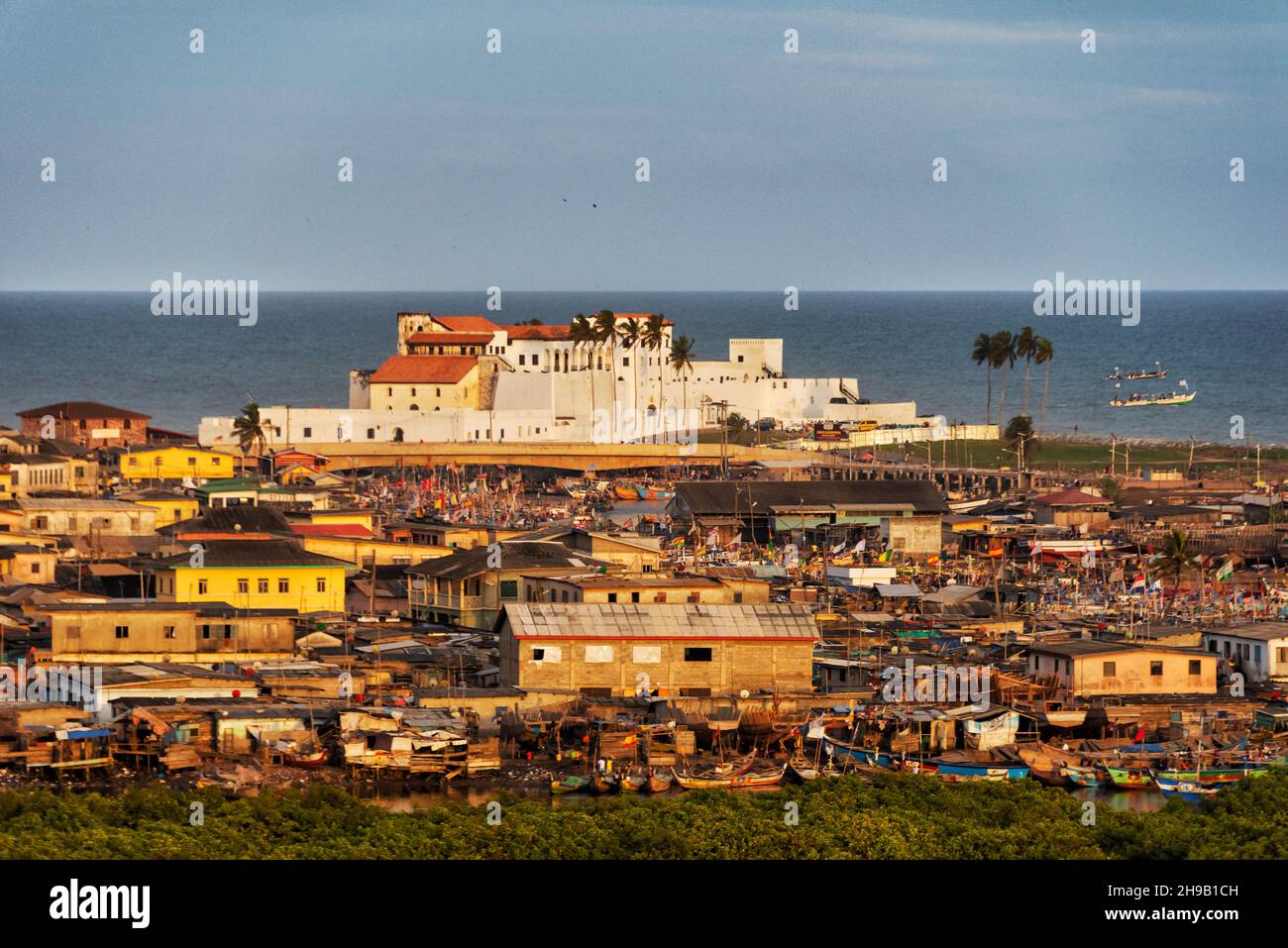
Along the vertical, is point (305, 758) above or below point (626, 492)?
below

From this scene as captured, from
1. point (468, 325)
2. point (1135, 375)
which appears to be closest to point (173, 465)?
point (468, 325)

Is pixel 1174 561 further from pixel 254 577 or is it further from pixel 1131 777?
pixel 254 577

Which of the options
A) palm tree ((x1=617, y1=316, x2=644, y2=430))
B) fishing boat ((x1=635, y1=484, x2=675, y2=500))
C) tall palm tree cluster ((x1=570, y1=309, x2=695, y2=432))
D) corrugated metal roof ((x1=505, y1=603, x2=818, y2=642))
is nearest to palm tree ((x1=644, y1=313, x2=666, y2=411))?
tall palm tree cluster ((x1=570, y1=309, x2=695, y2=432))

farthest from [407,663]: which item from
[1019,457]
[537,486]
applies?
[1019,457]

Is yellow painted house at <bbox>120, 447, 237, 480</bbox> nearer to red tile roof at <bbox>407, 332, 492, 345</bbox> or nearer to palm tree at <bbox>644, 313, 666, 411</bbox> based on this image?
red tile roof at <bbox>407, 332, 492, 345</bbox>

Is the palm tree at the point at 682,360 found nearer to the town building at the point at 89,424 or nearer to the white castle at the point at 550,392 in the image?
the white castle at the point at 550,392

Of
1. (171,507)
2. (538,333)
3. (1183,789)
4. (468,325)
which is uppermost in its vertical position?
(468,325)
